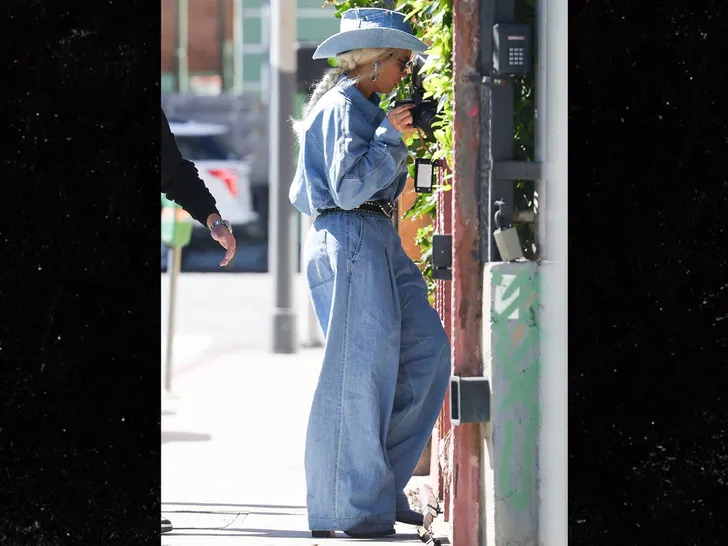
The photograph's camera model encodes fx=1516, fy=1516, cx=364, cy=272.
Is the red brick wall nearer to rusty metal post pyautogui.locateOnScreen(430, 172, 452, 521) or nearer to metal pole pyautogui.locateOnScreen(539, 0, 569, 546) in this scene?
rusty metal post pyautogui.locateOnScreen(430, 172, 452, 521)

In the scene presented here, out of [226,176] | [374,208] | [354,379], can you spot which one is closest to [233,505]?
[354,379]

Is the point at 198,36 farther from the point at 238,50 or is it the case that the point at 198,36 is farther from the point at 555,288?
the point at 555,288

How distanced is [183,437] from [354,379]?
375cm

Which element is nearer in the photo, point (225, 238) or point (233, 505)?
point (225, 238)

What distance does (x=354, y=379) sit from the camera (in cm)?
487

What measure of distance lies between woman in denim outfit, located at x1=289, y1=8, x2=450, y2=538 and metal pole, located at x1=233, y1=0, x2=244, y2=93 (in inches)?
1136

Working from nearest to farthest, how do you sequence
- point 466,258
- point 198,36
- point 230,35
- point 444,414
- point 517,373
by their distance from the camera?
point 517,373 < point 466,258 < point 444,414 < point 198,36 < point 230,35

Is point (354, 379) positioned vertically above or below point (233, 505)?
above

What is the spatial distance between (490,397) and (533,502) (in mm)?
330

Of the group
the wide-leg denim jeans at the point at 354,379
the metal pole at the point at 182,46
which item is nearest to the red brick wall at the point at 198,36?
the metal pole at the point at 182,46

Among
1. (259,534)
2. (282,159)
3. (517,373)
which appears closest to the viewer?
(517,373)
